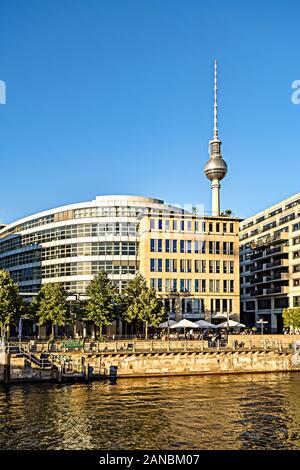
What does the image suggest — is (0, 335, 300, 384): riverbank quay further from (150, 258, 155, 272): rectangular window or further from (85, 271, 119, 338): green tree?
(150, 258, 155, 272): rectangular window

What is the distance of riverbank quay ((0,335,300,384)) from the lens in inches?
2183

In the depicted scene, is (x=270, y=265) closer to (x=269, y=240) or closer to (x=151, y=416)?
(x=269, y=240)

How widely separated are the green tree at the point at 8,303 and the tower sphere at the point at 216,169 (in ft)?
212

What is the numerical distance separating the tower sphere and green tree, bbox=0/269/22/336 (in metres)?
64.6

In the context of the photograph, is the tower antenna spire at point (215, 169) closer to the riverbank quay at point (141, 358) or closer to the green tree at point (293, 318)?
the green tree at point (293, 318)

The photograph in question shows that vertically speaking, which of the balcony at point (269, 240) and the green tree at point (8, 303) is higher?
the balcony at point (269, 240)

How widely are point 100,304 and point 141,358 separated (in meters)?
14.9

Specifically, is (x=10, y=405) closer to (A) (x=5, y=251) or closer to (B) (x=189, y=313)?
(B) (x=189, y=313)

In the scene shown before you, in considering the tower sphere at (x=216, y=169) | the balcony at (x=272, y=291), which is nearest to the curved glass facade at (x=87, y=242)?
the tower sphere at (x=216, y=169)

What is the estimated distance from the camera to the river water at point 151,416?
103ft

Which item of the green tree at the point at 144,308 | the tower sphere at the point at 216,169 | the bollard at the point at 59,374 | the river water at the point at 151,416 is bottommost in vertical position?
the river water at the point at 151,416

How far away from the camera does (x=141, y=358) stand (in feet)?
201
